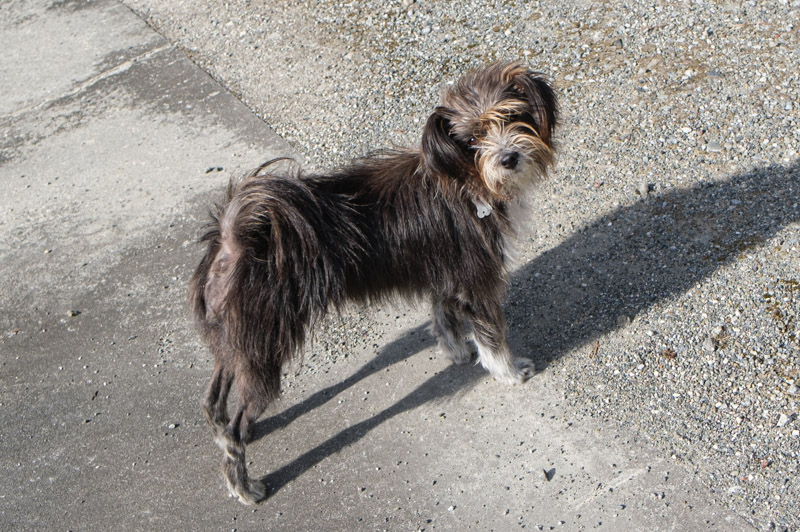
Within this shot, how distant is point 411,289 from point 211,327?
1.06 m

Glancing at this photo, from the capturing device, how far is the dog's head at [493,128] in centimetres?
358

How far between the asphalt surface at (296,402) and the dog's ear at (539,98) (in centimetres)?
144

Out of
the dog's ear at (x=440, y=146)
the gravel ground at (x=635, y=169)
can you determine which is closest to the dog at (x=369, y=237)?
the dog's ear at (x=440, y=146)

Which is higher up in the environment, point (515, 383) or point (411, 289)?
point (411, 289)

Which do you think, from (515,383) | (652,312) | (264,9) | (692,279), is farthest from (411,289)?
(264,9)

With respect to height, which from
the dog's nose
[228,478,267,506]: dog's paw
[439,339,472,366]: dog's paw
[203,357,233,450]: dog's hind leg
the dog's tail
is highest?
the dog's nose

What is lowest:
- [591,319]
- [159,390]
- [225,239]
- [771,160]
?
[159,390]

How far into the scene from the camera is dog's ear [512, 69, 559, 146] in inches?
143

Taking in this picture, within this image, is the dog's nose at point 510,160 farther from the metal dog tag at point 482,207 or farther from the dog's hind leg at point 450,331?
the dog's hind leg at point 450,331

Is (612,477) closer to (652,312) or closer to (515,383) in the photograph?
(515,383)

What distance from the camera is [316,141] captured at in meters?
6.23

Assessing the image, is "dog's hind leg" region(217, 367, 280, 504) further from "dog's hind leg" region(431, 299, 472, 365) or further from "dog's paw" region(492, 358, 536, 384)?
"dog's paw" region(492, 358, 536, 384)

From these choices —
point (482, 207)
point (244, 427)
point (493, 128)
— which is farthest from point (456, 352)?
point (493, 128)

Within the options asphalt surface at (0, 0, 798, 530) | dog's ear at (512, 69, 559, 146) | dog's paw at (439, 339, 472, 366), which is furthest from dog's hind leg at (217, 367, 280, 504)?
dog's ear at (512, 69, 559, 146)
